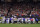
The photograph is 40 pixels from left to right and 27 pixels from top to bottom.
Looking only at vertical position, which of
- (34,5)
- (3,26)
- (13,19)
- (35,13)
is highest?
(34,5)

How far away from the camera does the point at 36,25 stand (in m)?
5.59

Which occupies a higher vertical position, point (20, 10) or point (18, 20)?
point (20, 10)

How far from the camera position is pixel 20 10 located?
6.03 meters

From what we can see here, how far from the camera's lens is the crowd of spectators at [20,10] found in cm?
596

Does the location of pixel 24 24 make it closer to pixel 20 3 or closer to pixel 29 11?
pixel 29 11

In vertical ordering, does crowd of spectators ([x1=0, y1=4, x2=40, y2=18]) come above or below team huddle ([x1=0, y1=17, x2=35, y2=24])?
above

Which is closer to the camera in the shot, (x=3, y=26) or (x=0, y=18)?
(x=3, y=26)

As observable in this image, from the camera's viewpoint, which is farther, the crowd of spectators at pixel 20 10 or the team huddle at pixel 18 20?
the crowd of spectators at pixel 20 10

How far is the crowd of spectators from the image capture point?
5957 mm

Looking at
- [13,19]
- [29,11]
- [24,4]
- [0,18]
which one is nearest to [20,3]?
[24,4]

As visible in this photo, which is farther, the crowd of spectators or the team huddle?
the crowd of spectators

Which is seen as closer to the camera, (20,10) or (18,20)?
(18,20)

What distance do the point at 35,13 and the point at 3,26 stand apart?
2403 millimetres

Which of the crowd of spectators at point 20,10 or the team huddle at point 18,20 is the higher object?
the crowd of spectators at point 20,10
